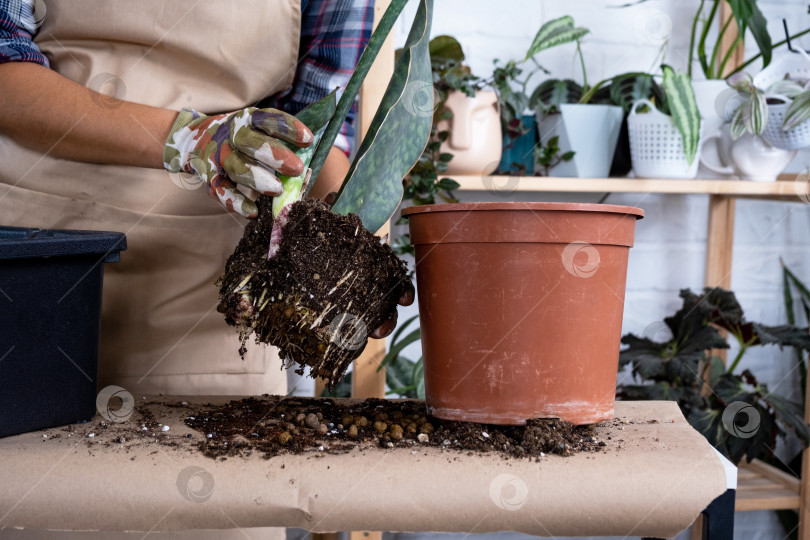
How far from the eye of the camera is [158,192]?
2.86 feet

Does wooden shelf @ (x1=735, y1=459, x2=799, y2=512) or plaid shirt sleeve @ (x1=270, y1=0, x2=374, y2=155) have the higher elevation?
plaid shirt sleeve @ (x1=270, y1=0, x2=374, y2=155)

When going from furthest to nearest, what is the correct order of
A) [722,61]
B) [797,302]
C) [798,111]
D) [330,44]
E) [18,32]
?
[797,302] → [722,61] → [798,111] → [330,44] → [18,32]

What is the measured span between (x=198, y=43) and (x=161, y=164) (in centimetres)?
→ 20

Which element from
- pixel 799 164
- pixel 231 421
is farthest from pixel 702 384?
pixel 231 421

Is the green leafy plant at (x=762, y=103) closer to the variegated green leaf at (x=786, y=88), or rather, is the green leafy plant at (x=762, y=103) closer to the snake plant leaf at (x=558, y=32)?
the variegated green leaf at (x=786, y=88)

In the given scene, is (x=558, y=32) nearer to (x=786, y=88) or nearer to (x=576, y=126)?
(x=576, y=126)

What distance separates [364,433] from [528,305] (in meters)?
0.19

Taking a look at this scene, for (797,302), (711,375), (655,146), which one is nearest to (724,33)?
(655,146)

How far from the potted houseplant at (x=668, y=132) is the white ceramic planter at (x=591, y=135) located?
1.5 inches

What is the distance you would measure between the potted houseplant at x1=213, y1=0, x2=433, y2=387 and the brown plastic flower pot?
75 mm

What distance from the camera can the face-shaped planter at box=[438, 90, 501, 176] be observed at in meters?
1.27

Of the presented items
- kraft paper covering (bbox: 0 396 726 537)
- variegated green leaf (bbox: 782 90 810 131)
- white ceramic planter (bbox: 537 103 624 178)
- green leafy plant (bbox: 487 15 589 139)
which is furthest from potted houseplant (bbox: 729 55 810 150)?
kraft paper covering (bbox: 0 396 726 537)

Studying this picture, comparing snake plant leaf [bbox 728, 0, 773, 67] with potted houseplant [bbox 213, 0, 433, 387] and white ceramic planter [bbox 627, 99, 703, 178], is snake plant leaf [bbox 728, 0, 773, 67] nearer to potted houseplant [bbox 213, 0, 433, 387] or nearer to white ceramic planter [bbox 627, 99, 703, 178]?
white ceramic planter [bbox 627, 99, 703, 178]

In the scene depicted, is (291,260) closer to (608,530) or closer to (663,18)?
Answer: (608,530)
